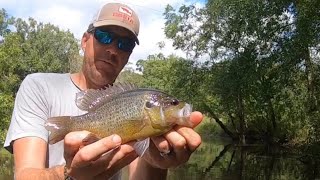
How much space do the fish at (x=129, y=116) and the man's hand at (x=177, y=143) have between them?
32 mm

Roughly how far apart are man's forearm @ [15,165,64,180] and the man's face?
798mm

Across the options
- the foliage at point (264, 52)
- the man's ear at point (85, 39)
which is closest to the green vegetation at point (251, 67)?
the foliage at point (264, 52)

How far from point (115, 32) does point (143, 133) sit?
0.98 metres

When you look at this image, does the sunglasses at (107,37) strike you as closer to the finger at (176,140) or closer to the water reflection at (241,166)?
the finger at (176,140)

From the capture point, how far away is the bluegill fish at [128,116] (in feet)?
7.52

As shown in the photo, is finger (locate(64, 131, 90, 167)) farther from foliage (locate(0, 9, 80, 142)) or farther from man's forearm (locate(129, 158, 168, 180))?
foliage (locate(0, 9, 80, 142))

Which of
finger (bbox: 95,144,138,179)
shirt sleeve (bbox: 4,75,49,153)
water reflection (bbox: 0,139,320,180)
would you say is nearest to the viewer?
finger (bbox: 95,144,138,179)

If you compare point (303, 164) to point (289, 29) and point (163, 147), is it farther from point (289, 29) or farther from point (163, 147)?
point (163, 147)

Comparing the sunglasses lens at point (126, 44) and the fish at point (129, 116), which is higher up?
the sunglasses lens at point (126, 44)

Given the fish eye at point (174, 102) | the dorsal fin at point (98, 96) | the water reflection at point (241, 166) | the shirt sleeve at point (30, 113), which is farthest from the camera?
the water reflection at point (241, 166)

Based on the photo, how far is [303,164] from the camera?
22.1m

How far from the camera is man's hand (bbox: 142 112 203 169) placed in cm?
222

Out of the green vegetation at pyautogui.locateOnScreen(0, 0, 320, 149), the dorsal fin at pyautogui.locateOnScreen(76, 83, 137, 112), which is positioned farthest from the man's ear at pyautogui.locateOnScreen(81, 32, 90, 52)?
the green vegetation at pyautogui.locateOnScreen(0, 0, 320, 149)

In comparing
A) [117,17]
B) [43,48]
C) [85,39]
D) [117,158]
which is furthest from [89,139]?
[43,48]
